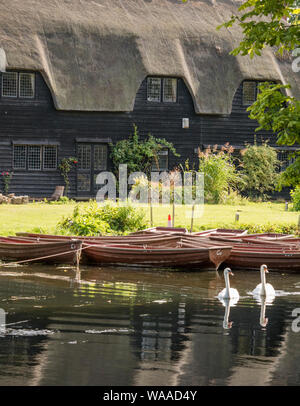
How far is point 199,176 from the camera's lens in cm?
3578

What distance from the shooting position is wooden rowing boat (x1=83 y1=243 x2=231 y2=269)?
20266 millimetres

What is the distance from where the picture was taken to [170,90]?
38.2 metres

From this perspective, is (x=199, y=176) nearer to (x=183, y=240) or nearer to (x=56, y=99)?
(x=56, y=99)

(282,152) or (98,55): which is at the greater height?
(98,55)

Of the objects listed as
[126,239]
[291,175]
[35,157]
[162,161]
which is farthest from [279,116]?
[162,161]

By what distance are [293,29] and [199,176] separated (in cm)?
2114

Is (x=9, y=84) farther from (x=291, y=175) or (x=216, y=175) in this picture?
(x=291, y=175)

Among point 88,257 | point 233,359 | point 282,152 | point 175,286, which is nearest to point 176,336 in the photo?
point 233,359

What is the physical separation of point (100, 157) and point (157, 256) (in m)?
17.2

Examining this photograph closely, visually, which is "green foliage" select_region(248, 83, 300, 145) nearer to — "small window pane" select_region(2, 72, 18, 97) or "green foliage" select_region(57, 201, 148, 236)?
"green foliage" select_region(57, 201, 148, 236)

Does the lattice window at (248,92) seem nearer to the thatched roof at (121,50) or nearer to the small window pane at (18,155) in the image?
the thatched roof at (121,50)

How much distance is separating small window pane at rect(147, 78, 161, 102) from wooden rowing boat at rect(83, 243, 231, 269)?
58.3ft

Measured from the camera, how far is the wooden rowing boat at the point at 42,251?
20.6m

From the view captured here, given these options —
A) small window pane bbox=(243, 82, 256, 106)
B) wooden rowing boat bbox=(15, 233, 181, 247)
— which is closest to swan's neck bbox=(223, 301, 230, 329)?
wooden rowing boat bbox=(15, 233, 181, 247)
